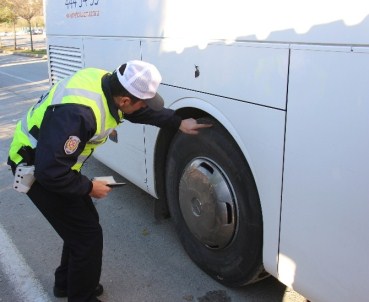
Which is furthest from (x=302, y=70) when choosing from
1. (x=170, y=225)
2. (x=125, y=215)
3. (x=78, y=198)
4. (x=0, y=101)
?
(x=0, y=101)

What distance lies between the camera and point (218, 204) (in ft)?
8.55

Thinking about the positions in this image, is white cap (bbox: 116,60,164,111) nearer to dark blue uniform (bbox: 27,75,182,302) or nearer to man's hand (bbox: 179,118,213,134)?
dark blue uniform (bbox: 27,75,182,302)

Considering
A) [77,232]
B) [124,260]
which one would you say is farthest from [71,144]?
[124,260]

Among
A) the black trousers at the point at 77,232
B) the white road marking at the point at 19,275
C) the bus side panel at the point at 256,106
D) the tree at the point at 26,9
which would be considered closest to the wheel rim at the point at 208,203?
the bus side panel at the point at 256,106

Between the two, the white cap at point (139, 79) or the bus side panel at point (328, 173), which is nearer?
the bus side panel at point (328, 173)

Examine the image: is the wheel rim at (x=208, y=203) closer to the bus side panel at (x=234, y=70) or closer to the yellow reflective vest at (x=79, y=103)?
the bus side panel at (x=234, y=70)

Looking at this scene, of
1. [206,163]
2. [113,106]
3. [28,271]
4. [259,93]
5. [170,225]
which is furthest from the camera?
[170,225]

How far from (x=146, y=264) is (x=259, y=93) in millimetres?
1689

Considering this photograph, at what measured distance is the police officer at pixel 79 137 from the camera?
210 centimetres

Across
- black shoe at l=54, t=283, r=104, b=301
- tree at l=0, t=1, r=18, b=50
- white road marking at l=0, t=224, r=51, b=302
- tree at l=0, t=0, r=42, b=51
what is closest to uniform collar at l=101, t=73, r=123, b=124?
black shoe at l=54, t=283, r=104, b=301

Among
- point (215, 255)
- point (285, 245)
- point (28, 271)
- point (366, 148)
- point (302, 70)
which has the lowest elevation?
point (28, 271)

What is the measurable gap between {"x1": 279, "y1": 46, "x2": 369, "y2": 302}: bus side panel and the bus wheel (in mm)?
369

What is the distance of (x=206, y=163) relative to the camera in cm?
272

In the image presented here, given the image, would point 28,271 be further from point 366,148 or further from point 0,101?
point 0,101
